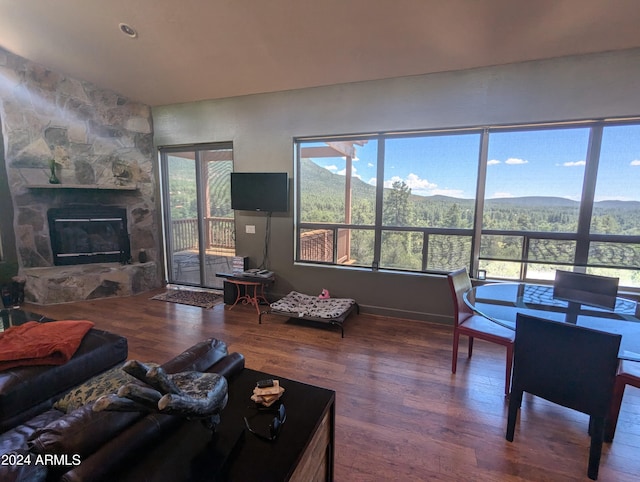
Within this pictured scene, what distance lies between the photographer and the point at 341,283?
13.1ft

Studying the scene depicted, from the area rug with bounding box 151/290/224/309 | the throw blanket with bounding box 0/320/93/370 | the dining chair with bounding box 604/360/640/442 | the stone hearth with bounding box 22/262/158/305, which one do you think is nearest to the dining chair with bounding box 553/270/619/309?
the dining chair with bounding box 604/360/640/442

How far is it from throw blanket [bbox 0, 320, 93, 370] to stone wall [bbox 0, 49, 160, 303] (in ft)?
9.09

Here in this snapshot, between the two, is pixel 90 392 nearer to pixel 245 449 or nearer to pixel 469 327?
pixel 245 449

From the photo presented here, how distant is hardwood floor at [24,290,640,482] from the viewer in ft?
5.59

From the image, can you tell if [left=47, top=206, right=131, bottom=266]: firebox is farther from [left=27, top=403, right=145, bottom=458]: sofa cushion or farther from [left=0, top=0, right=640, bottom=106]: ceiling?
[left=27, top=403, right=145, bottom=458]: sofa cushion

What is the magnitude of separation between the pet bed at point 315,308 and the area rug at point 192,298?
1.00m

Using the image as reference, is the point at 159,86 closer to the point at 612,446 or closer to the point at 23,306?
the point at 23,306

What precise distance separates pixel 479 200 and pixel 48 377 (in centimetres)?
386

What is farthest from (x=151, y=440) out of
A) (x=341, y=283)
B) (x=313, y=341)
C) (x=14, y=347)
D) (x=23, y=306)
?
(x=23, y=306)

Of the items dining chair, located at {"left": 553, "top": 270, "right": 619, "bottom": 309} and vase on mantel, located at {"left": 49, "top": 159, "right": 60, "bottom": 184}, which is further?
vase on mantel, located at {"left": 49, "top": 159, "right": 60, "bottom": 184}

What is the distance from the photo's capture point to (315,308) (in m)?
3.62

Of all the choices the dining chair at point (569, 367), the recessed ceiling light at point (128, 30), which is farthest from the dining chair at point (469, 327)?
the recessed ceiling light at point (128, 30)

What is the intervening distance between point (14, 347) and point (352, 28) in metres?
3.46

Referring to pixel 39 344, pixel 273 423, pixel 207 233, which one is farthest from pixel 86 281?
pixel 273 423
